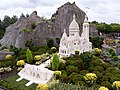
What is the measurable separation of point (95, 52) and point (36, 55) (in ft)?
26.2

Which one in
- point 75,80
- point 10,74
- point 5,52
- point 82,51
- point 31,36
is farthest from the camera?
point 31,36

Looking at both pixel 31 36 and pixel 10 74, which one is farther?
pixel 31 36

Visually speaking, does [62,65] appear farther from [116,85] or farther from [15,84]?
[116,85]

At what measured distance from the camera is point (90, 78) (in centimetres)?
3044

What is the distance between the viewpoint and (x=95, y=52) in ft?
138

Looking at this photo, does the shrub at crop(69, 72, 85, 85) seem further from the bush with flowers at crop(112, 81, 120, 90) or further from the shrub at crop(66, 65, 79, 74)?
the bush with flowers at crop(112, 81, 120, 90)

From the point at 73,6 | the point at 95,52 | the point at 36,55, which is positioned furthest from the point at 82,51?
the point at 73,6

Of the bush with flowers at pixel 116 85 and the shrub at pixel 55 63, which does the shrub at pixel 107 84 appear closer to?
the bush with flowers at pixel 116 85

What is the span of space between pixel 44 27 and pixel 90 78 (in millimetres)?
23315

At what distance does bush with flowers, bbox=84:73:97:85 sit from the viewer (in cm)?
3042

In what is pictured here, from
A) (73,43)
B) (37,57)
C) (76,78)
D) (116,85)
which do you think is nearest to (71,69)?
(76,78)

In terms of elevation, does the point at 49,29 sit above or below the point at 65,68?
above

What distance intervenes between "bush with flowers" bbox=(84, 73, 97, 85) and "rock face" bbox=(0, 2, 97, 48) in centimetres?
2087

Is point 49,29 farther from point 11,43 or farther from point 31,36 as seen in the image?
point 11,43
